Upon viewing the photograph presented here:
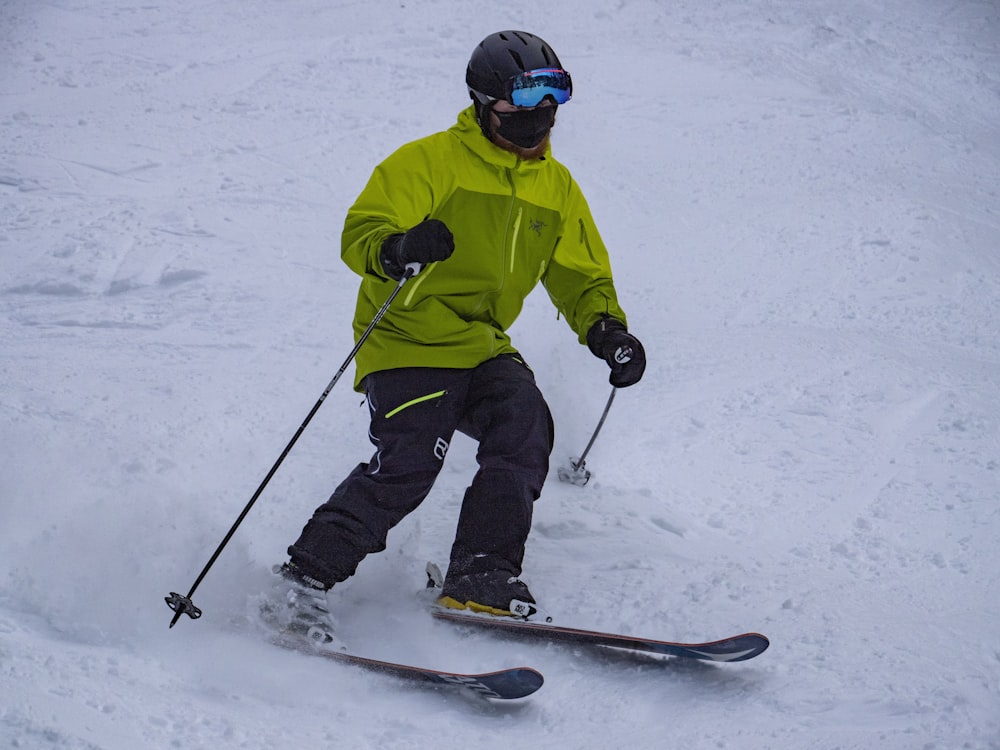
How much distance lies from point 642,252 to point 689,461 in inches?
99.2

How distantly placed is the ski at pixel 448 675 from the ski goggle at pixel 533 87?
186 centimetres

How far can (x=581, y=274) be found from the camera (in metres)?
3.77

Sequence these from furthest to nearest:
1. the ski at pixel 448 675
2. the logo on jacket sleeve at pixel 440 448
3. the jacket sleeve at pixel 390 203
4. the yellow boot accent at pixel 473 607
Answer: the logo on jacket sleeve at pixel 440 448, the jacket sleeve at pixel 390 203, the yellow boot accent at pixel 473 607, the ski at pixel 448 675

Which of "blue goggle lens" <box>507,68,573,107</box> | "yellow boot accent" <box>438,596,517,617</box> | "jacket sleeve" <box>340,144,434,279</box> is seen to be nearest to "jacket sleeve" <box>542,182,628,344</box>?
"blue goggle lens" <box>507,68,573,107</box>

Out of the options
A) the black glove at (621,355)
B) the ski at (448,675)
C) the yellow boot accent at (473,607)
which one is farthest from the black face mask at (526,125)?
the ski at (448,675)

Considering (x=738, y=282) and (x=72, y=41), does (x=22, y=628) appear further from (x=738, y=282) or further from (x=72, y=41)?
(x=72, y=41)

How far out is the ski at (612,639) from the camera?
2812 mm

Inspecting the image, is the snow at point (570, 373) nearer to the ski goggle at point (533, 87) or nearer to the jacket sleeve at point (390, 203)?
the jacket sleeve at point (390, 203)

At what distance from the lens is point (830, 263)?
648 cm

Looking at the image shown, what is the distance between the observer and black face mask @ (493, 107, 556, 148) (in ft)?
10.8

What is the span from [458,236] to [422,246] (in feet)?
1.58

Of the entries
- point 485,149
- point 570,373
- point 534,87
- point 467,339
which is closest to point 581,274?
point 467,339

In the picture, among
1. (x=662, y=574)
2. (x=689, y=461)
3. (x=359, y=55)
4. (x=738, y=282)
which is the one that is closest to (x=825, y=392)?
(x=689, y=461)

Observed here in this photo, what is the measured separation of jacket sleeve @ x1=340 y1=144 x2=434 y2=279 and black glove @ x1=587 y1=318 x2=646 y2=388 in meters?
0.84
